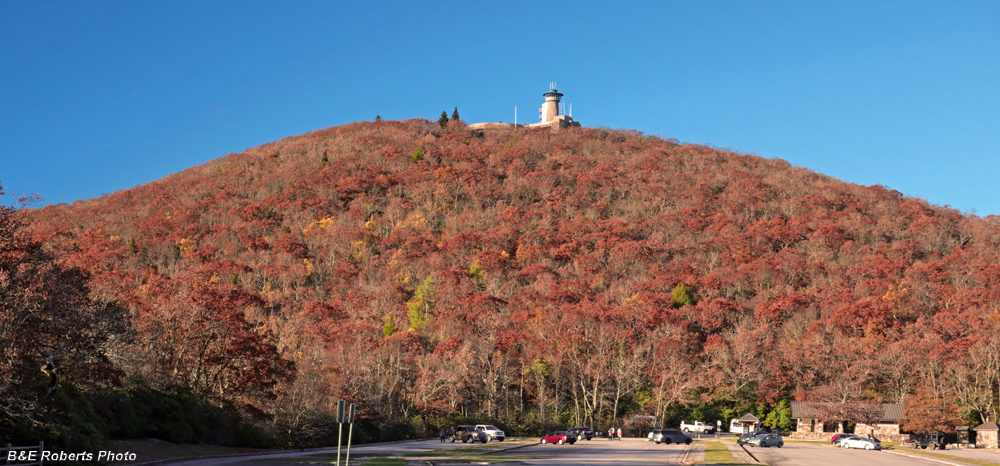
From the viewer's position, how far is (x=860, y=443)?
1994 inches

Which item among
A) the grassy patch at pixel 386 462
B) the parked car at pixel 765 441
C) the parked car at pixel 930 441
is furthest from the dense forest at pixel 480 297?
the parked car at pixel 765 441

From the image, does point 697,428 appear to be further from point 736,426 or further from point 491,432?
point 491,432

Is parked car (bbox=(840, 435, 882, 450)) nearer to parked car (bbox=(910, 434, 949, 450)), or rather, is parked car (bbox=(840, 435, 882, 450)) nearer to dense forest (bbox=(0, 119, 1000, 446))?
parked car (bbox=(910, 434, 949, 450))

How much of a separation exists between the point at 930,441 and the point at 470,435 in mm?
34476

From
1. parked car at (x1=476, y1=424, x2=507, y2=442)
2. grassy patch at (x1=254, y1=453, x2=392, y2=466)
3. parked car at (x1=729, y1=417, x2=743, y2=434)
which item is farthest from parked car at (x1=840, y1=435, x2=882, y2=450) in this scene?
grassy patch at (x1=254, y1=453, x2=392, y2=466)

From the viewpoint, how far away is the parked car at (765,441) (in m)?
49.8

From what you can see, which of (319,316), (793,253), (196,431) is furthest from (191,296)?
(793,253)

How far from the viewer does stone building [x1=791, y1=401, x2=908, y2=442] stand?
61.3 metres

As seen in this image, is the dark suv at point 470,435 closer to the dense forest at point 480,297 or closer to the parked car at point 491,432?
the parked car at point 491,432

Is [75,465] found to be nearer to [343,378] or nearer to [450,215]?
[343,378]

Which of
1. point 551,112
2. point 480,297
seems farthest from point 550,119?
point 480,297

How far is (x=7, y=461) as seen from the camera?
772 inches

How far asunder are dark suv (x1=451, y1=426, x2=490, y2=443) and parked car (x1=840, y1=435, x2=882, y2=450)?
24251 millimetres

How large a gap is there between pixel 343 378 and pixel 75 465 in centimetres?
2749
